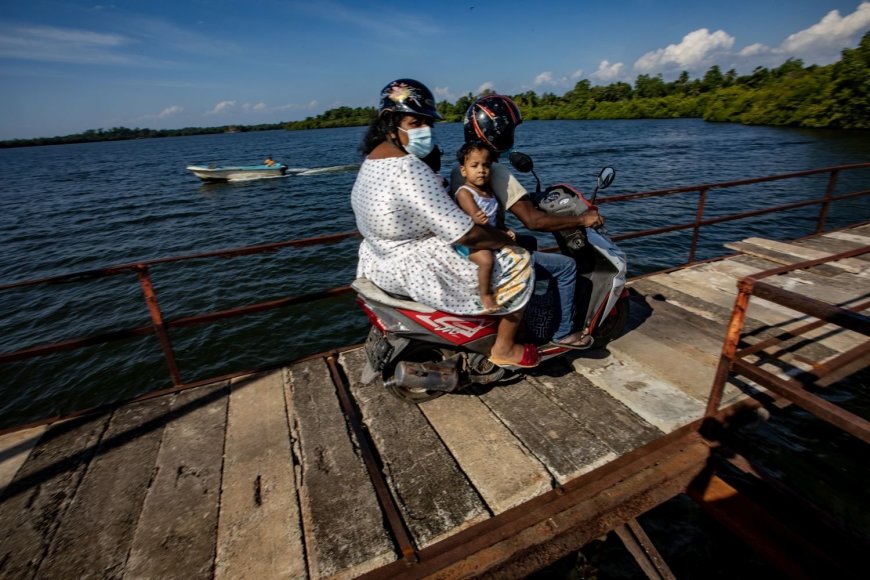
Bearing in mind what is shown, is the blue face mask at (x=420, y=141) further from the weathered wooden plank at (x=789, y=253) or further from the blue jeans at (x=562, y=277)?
the weathered wooden plank at (x=789, y=253)

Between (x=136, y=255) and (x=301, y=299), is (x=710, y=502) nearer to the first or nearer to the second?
(x=301, y=299)

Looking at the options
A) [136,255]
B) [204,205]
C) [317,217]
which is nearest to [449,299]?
[136,255]

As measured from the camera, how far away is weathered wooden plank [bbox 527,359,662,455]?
2459mm

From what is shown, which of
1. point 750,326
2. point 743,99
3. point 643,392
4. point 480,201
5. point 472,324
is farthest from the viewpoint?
point 743,99

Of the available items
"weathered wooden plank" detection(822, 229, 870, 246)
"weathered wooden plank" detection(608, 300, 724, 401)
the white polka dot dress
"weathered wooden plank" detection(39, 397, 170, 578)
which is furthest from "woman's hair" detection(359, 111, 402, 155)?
"weathered wooden plank" detection(822, 229, 870, 246)

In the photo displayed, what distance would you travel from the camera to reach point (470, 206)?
2.31 meters

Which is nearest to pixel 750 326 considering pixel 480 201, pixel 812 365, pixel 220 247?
pixel 812 365

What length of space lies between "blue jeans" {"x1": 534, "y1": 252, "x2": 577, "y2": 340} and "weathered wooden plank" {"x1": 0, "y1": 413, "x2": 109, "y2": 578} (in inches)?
118

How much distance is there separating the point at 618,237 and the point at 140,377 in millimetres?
7867

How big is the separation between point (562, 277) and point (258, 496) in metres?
2.27

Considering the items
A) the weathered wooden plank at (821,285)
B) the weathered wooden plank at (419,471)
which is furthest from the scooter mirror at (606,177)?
the weathered wooden plank at (821,285)

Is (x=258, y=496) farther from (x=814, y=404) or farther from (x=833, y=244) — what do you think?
(x=833, y=244)

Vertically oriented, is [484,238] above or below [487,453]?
above

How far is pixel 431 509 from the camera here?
210 cm
